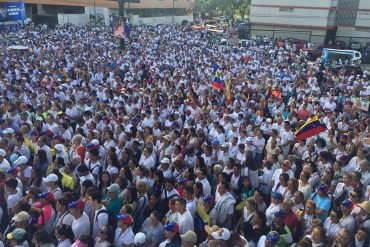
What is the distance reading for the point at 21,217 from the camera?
4.40m

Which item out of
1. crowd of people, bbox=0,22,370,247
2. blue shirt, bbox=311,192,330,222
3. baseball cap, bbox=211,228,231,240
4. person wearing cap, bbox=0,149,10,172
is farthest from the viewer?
person wearing cap, bbox=0,149,10,172

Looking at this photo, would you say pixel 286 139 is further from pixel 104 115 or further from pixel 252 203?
pixel 104 115

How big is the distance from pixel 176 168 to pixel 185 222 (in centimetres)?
175

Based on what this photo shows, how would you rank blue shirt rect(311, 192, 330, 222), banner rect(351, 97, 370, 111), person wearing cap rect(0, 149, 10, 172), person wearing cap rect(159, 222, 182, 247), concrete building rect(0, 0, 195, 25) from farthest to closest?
concrete building rect(0, 0, 195, 25) < banner rect(351, 97, 370, 111) < person wearing cap rect(0, 149, 10, 172) < blue shirt rect(311, 192, 330, 222) < person wearing cap rect(159, 222, 182, 247)

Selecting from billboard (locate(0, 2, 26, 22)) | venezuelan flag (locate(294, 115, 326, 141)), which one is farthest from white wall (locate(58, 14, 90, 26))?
venezuelan flag (locate(294, 115, 326, 141))

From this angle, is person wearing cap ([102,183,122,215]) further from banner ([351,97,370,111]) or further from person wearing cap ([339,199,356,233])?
banner ([351,97,370,111])

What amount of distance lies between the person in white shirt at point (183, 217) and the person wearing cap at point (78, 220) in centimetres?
112

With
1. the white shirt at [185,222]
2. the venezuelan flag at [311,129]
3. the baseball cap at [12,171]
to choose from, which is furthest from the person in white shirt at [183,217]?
the venezuelan flag at [311,129]

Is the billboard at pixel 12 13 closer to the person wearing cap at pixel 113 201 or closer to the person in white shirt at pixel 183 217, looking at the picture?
the person wearing cap at pixel 113 201

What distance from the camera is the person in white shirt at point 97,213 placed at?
458 centimetres

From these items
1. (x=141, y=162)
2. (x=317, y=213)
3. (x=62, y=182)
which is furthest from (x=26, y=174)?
(x=317, y=213)

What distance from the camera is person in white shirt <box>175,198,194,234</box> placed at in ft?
15.1

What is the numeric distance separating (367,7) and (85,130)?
3453 centimetres

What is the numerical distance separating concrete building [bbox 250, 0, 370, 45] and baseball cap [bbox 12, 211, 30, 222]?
36424 millimetres
